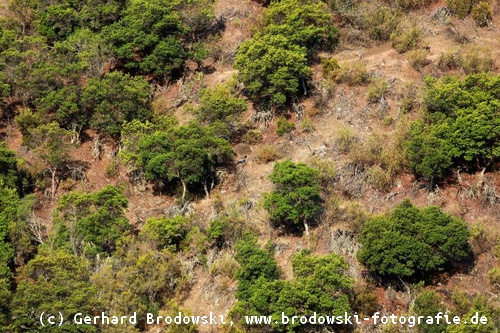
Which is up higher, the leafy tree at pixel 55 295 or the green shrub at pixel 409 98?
the green shrub at pixel 409 98

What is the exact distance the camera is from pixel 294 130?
56.6 m

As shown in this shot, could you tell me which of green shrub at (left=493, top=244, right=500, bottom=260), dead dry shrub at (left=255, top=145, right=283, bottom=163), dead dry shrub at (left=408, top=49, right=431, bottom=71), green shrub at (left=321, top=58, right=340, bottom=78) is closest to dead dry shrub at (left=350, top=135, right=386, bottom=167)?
dead dry shrub at (left=255, top=145, right=283, bottom=163)

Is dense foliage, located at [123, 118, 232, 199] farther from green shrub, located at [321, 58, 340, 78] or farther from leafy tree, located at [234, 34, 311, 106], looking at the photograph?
green shrub, located at [321, 58, 340, 78]

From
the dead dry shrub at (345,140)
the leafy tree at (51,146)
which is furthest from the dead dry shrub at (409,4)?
the leafy tree at (51,146)

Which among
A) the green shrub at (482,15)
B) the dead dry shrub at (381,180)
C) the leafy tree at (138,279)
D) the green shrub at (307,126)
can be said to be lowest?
the leafy tree at (138,279)

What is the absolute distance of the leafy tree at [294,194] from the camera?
47969 mm

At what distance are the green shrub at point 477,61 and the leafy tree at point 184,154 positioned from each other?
18.1 meters

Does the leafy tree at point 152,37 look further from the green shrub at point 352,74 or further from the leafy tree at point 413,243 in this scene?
the leafy tree at point 413,243

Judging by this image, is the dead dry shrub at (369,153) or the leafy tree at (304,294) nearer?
the leafy tree at (304,294)

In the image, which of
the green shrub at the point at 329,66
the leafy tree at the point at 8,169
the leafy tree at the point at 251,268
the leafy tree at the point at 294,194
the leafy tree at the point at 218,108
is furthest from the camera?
the green shrub at the point at 329,66

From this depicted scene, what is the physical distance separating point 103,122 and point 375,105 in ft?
63.5

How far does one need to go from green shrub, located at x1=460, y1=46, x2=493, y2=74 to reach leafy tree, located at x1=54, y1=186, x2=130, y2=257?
2609 centimetres

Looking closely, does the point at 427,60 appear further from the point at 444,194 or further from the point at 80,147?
the point at 80,147

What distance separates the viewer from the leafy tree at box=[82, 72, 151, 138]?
190 ft
